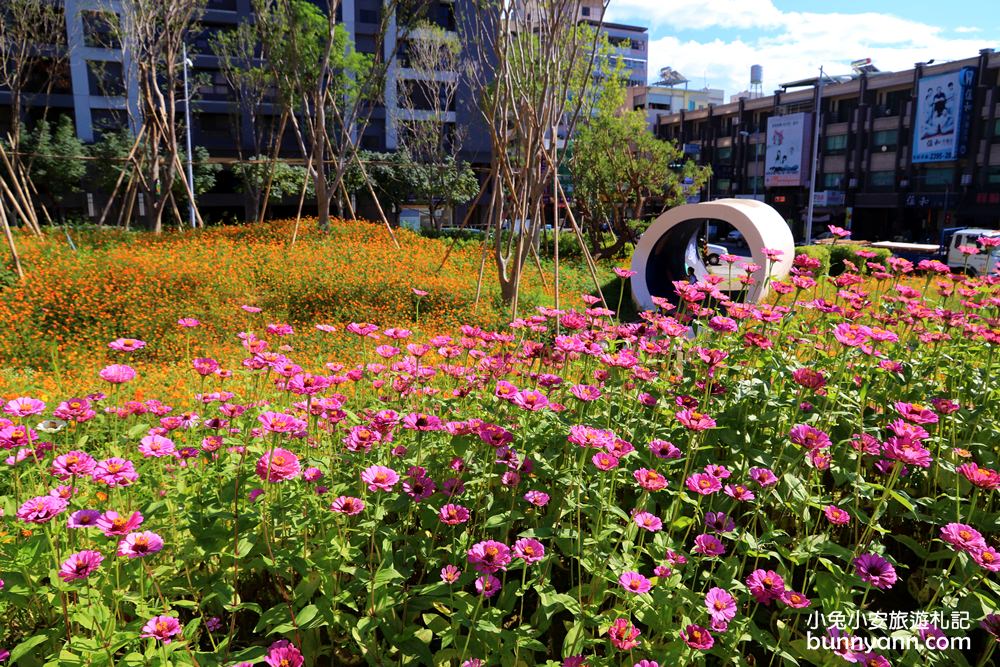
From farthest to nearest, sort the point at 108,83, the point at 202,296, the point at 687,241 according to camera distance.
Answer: the point at 108,83 → the point at 687,241 → the point at 202,296

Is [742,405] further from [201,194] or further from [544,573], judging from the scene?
[201,194]

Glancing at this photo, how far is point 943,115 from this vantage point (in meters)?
35.2

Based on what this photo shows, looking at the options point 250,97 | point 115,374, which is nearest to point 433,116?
point 250,97

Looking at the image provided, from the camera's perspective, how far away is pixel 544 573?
2.04 metres

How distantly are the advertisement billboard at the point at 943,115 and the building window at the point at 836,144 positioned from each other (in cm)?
481

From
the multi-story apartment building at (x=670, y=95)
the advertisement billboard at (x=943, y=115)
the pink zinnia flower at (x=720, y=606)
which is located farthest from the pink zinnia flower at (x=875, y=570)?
the multi-story apartment building at (x=670, y=95)

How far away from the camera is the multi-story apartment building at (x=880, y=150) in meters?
34.2

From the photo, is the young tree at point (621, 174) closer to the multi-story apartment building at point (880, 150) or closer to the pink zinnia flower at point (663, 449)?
the pink zinnia flower at point (663, 449)

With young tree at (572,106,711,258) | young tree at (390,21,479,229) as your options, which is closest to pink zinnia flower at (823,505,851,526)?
young tree at (572,106,711,258)

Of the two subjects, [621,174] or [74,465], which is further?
[621,174]

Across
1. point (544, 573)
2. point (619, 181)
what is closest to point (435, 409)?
point (544, 573)

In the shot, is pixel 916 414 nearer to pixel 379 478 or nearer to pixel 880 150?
pixel 379 478

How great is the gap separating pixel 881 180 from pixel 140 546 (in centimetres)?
4530

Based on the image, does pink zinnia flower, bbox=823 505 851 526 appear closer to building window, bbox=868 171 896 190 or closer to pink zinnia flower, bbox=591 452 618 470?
pink zinnia flower, bbox=591 452 618 470
